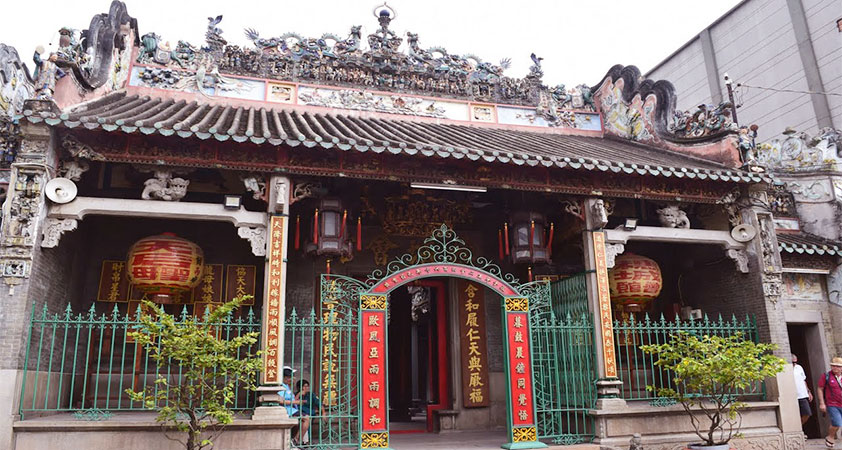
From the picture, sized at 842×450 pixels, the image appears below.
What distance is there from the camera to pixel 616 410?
726cm

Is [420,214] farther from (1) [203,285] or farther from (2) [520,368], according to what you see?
(1) [203,285]

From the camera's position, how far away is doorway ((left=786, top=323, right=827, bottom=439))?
9672mm

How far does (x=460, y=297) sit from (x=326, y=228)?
2.71 m

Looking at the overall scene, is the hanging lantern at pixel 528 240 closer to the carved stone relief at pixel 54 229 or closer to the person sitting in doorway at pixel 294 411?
the person sitting in doorway at pixel 294 411

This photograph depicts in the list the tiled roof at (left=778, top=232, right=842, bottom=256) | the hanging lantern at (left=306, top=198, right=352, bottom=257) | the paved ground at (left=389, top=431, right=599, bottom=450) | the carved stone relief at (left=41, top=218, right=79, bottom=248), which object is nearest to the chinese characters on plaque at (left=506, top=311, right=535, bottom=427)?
the paved ground at (left=389, top=431, right=599, bottom=450)

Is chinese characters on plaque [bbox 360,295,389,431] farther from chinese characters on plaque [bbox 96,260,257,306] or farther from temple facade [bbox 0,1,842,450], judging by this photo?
chinese characters on plaque [bbox 96,260,257,306]

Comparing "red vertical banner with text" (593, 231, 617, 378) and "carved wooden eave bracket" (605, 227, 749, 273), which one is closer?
"red vertical banner with text" (593, 231, 617, 378)

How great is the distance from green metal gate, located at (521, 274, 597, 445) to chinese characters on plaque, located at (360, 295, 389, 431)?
184 centimetres

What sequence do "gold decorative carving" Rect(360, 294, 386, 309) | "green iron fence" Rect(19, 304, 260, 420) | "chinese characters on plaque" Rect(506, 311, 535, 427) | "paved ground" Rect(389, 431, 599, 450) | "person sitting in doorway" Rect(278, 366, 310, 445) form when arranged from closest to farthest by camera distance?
1. "green iron fence" Rect(19, 304, 260, 420)
2. "person sitting in doorway" Rect(278, 366, 310, 445)
3. "gold decorative carving" Rect(360, 294, 386, 309)
4. "chinese characters on plaque" Rect(506, 311, 535, 427)
5. "paved ground" Rect(389, 431, 599, 450)

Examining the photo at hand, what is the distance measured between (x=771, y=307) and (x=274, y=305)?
638cm

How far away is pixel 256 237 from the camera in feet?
22.7

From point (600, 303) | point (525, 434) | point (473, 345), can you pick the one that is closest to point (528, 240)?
point (600, 303)

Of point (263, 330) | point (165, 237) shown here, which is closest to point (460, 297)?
point (263, 330)

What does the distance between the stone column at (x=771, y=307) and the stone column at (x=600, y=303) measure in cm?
218
